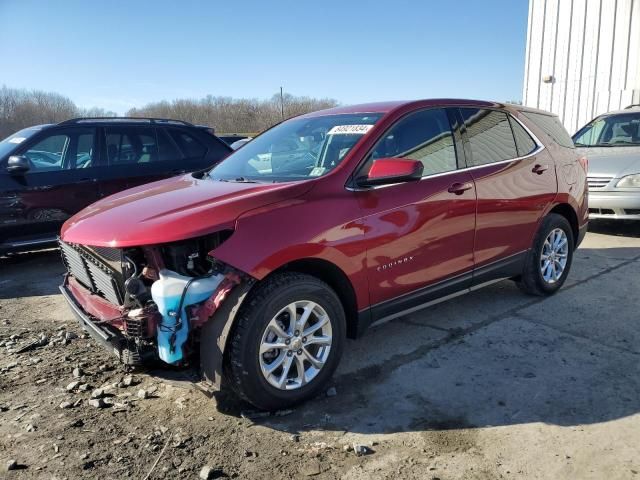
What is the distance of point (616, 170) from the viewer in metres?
7.32

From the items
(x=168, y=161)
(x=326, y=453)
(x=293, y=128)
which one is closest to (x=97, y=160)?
(x=168, y=161)

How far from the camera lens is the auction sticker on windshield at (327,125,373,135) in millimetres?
3517

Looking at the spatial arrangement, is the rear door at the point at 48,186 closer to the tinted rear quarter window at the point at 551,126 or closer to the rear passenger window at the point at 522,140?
the rear passenger window at the point at 522,140

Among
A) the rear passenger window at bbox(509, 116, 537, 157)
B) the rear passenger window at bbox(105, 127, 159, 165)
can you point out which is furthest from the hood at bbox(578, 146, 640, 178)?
the rear passenger window at bbox(105, 127, 159, 165)

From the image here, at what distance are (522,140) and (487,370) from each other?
2.17 m

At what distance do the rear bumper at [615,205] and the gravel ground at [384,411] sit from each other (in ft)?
10.9

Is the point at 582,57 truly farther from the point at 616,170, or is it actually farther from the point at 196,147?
the point at 196,147

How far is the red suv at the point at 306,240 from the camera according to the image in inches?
106

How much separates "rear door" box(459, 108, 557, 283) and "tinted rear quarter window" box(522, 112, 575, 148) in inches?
10.8

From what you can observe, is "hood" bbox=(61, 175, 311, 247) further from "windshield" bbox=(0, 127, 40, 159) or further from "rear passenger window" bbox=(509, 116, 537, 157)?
"windshield" bbox=(0, 127, 40, 159)

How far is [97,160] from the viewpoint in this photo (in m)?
6.55

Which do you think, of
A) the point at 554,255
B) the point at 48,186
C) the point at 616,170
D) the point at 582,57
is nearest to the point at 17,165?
the point at 48,186

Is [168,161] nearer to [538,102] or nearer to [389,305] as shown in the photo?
[389,305]

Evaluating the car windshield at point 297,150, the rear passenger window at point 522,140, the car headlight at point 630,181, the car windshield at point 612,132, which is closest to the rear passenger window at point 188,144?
the car windshield at point 297,150
